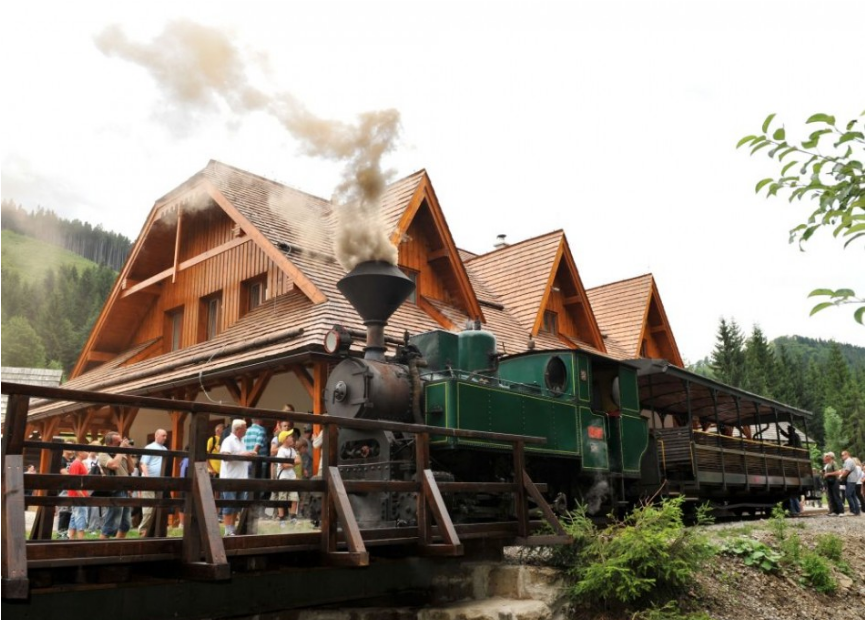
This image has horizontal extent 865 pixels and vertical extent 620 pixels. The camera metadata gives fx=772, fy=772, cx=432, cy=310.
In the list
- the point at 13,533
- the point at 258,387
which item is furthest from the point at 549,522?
the point at 258,387

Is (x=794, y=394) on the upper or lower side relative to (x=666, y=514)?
upper

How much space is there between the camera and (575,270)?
19484 mm

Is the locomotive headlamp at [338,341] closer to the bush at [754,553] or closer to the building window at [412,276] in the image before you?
the bush at [754,553]

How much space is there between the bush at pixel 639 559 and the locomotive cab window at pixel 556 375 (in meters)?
2.37

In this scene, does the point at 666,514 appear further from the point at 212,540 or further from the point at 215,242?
the point at 215,242

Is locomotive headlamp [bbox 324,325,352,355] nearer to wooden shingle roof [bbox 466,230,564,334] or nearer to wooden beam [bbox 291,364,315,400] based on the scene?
wooden beam [bbox 291,364,315,400]

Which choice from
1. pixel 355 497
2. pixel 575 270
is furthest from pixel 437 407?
pixel 575 270

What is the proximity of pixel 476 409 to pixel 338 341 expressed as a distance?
169cm

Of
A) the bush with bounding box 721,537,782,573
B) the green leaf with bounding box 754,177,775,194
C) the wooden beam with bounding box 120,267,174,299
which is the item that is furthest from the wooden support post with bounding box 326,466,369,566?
the wooden beam with bounding box 120,267,174,299

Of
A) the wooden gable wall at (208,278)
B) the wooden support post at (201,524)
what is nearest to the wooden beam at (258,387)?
the wooden gable wall at (208,278)

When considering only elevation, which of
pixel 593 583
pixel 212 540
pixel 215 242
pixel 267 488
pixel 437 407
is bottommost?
pixel 593 583

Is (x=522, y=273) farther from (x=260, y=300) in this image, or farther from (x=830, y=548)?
(x=830, y=548)

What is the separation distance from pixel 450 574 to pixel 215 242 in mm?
10233

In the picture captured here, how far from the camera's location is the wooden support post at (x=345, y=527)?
5434mm
